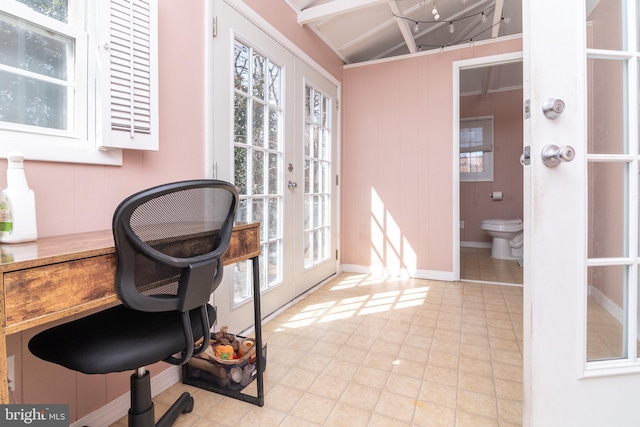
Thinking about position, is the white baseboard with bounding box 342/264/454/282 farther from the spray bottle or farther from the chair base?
the spray bottle

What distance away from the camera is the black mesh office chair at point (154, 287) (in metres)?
0.84

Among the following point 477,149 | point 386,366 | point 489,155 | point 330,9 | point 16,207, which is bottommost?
point 386,366

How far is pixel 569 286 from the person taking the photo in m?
1.07

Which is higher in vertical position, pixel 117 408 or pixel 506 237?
pixel 506 237

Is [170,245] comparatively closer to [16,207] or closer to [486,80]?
[16,207]

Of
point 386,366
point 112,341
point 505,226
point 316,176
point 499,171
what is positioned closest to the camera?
point 112,341

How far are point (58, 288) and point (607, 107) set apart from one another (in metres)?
Answer: 1.75

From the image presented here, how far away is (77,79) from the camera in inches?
48.7

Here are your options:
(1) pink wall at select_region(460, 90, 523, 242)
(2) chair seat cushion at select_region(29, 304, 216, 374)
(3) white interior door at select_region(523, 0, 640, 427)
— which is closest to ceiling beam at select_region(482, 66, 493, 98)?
(1) pink wall at select_region(460, 90, 523, 242)

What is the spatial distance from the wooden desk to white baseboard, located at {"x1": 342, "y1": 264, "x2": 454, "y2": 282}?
3.03 m

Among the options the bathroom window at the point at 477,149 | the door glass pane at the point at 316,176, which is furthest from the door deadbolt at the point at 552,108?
the bathroom window at the point at 477,149

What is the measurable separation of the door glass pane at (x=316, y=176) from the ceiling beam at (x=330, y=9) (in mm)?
536

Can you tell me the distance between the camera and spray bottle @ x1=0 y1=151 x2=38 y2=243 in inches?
37.1

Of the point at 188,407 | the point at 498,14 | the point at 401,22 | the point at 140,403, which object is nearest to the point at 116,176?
the point at 140,403
